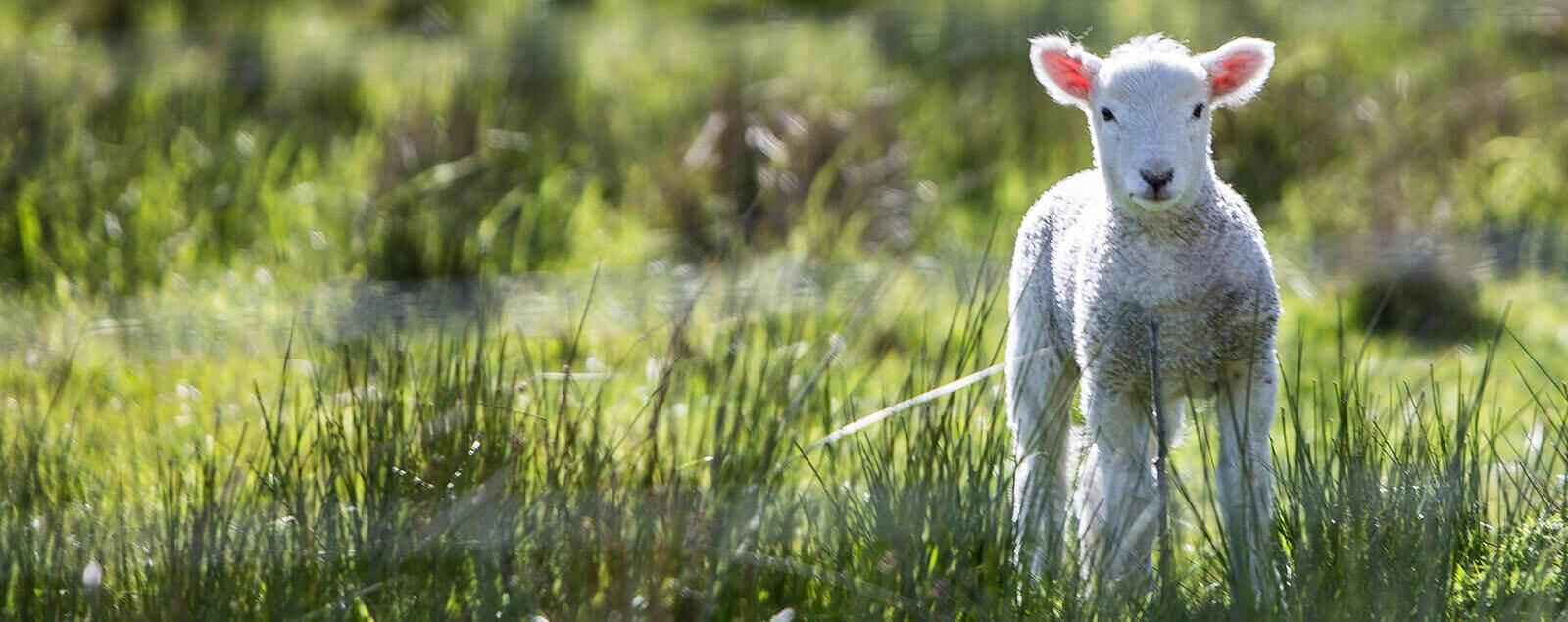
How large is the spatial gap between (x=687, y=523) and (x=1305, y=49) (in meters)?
6.61

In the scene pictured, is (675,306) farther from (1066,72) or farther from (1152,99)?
(1152,99)

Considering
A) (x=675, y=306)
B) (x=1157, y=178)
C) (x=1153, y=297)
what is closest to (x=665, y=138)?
(x=675, y=306)

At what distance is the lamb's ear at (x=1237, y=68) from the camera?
13.0 feet

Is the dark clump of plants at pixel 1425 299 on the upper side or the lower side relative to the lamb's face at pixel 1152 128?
lower

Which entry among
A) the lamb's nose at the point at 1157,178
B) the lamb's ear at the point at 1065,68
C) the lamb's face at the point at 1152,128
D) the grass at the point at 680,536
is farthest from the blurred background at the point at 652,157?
the lamb's nose at the point at 1157,178

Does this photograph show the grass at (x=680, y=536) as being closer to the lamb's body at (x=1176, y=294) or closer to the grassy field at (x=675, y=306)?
the grassy field at (x=675, y=306)

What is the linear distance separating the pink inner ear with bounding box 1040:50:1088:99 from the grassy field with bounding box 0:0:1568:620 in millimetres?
407

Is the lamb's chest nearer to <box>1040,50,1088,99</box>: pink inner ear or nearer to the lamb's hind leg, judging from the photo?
the lamb's hind leg

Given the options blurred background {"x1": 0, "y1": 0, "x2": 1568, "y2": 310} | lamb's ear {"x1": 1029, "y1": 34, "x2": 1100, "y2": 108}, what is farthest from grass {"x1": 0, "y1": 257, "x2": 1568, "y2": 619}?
blurred background {"x1": 0, "y1": 0, "x2": 1568, "y2": 310}

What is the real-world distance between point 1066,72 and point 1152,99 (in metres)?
0.32

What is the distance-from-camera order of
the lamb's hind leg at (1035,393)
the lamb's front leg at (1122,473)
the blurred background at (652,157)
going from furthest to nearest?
the blurred background at (652,157)
the lamb's hind leg at (1035,393)
the lamb's front leg at (1122,473)

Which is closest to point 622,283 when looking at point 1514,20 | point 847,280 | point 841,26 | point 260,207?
point 847,280

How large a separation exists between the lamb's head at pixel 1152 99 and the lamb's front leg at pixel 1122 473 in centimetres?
39

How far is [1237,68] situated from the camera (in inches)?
157
